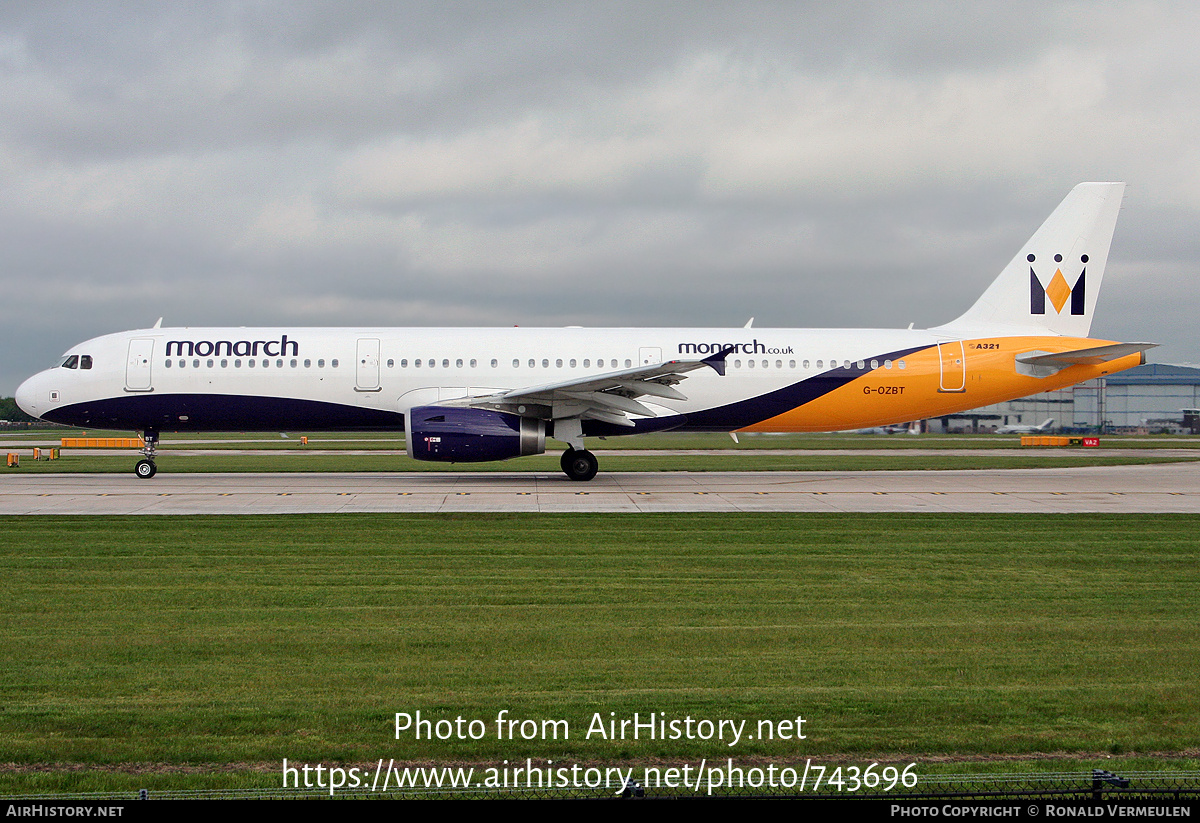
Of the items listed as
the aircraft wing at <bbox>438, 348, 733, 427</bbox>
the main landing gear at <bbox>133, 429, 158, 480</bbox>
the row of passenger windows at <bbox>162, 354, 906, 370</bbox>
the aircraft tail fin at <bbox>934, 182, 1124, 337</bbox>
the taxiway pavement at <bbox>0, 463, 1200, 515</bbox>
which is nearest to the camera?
the taxiway pavement at <bbox>0, 463, 1200, 515</bbox>

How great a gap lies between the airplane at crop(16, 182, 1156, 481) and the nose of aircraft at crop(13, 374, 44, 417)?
0.16 feet

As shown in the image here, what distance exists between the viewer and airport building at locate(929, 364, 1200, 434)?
A: 9338cm

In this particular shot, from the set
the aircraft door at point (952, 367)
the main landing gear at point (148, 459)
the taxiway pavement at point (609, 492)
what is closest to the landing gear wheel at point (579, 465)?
the taxiway pavement at point (609, 492)

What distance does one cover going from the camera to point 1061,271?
26125 mm

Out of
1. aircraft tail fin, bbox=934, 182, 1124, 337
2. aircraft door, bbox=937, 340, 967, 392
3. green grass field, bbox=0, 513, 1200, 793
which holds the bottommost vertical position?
green grass field, bbox=0, 513, 1200, 793

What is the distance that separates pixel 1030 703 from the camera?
6656mm

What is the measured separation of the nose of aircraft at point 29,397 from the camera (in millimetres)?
24484

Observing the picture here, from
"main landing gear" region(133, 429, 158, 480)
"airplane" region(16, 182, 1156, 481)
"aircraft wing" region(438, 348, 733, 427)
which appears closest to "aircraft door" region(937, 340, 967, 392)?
"airplane" region(16, 182, 1156, 481)

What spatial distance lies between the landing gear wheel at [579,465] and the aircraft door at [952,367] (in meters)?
10.2

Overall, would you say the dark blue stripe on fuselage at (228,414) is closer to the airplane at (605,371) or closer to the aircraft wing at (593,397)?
the airplane at (605,371)

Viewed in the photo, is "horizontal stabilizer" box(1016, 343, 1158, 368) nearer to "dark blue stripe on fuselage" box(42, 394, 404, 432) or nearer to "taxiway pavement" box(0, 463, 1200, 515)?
"taxiway pavement" box(0, 463, 1200, 515)

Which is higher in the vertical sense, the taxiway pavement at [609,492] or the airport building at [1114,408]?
the airport building at [1114,408]

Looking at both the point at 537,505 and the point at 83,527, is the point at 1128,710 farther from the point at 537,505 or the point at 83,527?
the point at 83,527

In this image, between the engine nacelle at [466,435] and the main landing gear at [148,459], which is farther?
the main landing gear at [148,459]
